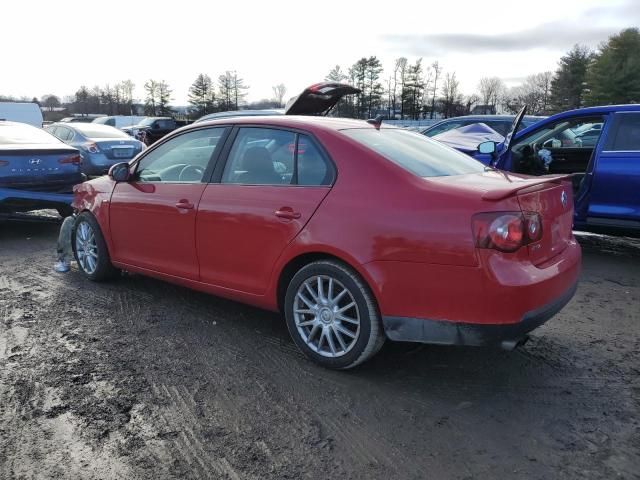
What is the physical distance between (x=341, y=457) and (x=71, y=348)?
2187 mm

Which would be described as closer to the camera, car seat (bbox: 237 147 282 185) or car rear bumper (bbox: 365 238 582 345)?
car rear bumper (bbox: 365 238 582 345)

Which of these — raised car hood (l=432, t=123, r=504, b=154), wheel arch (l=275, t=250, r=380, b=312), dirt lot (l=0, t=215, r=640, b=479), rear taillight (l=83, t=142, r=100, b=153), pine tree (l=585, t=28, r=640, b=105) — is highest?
pine tree (l=585, t=28, r=640, b=105)

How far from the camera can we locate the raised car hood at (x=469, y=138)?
25.7 ft

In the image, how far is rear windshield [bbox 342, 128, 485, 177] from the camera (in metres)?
3.36

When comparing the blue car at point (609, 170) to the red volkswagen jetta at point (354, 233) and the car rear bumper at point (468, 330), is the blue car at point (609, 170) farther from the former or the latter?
the car rear bumper at point (468, 330)

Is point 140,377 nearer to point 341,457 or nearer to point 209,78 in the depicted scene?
point 341,457

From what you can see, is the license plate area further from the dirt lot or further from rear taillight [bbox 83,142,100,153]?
the dirt lot

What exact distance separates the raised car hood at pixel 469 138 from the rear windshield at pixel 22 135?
230 inches

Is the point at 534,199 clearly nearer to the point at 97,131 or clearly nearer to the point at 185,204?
the point at 185,204

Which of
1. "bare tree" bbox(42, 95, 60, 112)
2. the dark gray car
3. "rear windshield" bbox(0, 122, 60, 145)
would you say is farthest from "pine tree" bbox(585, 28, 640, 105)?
"bare tree" bbox(42, 95, 60, 112)

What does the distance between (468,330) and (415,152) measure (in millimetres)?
1324

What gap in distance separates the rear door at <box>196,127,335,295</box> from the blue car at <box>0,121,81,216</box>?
4.39 meters

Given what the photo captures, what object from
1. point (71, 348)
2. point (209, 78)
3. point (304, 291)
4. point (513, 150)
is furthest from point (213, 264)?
point (209, 78)

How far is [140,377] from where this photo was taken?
3.31m
